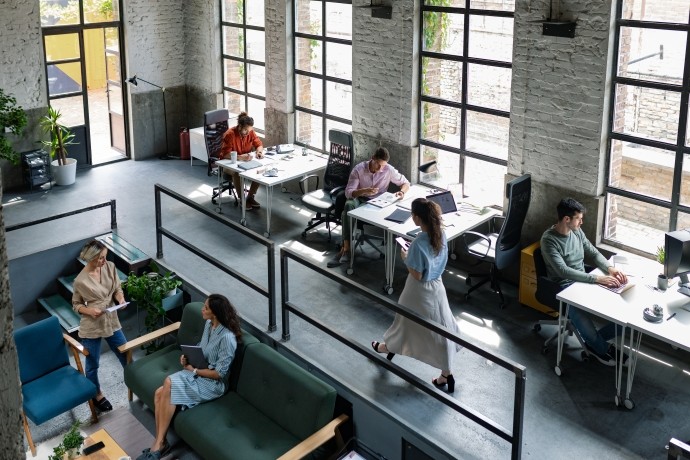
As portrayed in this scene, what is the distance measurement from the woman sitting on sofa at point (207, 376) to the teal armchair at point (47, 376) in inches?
32.5

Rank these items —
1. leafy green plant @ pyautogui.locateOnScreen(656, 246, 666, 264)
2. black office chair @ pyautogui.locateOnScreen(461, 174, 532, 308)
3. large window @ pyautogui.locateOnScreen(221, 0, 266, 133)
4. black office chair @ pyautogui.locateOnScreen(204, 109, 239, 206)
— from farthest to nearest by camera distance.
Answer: large window @ pyautogui.locateOnScreen(221, 0, 266, 133)
black office chair @ pyautogui.locateOnScreen(204, 109, 239, 206)
black office chair @ pyautogui.locateOnScreen(461, 174, 532, 308)
leafy green plant @ pyautogui.locateOnScreen(656, 246, 666, 264)

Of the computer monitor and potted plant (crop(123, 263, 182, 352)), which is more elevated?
the computer monitor

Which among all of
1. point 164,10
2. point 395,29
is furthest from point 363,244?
point 164,10

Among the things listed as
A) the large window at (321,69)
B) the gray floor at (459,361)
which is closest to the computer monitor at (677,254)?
the gray floor at (459,361)

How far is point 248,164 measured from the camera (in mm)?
10141

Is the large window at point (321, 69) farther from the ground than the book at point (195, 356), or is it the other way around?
the large window at point (321, 69)

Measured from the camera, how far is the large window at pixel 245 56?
11750mm

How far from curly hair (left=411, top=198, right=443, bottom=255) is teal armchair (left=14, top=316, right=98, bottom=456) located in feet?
9.98

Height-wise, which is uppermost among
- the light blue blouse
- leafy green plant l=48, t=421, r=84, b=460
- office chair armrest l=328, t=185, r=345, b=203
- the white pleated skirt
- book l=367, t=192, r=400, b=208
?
the light blue blouse

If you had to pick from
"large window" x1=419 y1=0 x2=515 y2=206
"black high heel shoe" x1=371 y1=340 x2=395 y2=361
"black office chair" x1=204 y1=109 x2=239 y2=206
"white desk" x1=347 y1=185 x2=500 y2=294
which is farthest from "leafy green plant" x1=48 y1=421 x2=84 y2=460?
"black office chair" x1=204 y1=109 x2=239 y2=206

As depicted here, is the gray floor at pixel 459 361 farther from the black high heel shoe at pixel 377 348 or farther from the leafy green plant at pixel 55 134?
the leafy green plant at pixel 55 134

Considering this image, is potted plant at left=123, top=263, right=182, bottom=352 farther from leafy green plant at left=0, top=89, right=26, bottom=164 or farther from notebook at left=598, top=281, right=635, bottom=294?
notebook at left=598, top=281, right=635, bottom=294

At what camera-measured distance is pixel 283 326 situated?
267 inches

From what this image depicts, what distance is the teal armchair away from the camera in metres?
6.59
